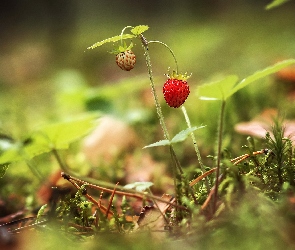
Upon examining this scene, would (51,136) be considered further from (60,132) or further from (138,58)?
(138,58)

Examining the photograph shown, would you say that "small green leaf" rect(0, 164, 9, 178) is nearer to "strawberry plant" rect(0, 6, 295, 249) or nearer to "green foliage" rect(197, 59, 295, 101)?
"strawberry plant" rect(0, 6, 295, 249)

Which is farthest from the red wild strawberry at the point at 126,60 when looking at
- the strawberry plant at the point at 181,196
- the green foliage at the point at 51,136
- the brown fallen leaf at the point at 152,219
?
the brown fallen leaf at the point at 152,219

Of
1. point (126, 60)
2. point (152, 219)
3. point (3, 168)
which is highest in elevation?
point (126, 60)

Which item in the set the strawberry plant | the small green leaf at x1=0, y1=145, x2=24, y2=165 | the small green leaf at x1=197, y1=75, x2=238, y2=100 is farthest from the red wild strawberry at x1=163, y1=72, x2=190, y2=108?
the small green leaf at x1=0, y1=145, x2=24, y2=165

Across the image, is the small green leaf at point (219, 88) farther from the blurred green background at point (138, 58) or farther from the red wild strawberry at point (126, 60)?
the blurred green background at point (138, 58)

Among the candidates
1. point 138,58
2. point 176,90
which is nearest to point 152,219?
point 176,90

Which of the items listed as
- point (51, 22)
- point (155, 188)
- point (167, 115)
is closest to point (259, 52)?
point (167, 115)

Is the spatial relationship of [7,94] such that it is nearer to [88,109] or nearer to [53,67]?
[53,67]
